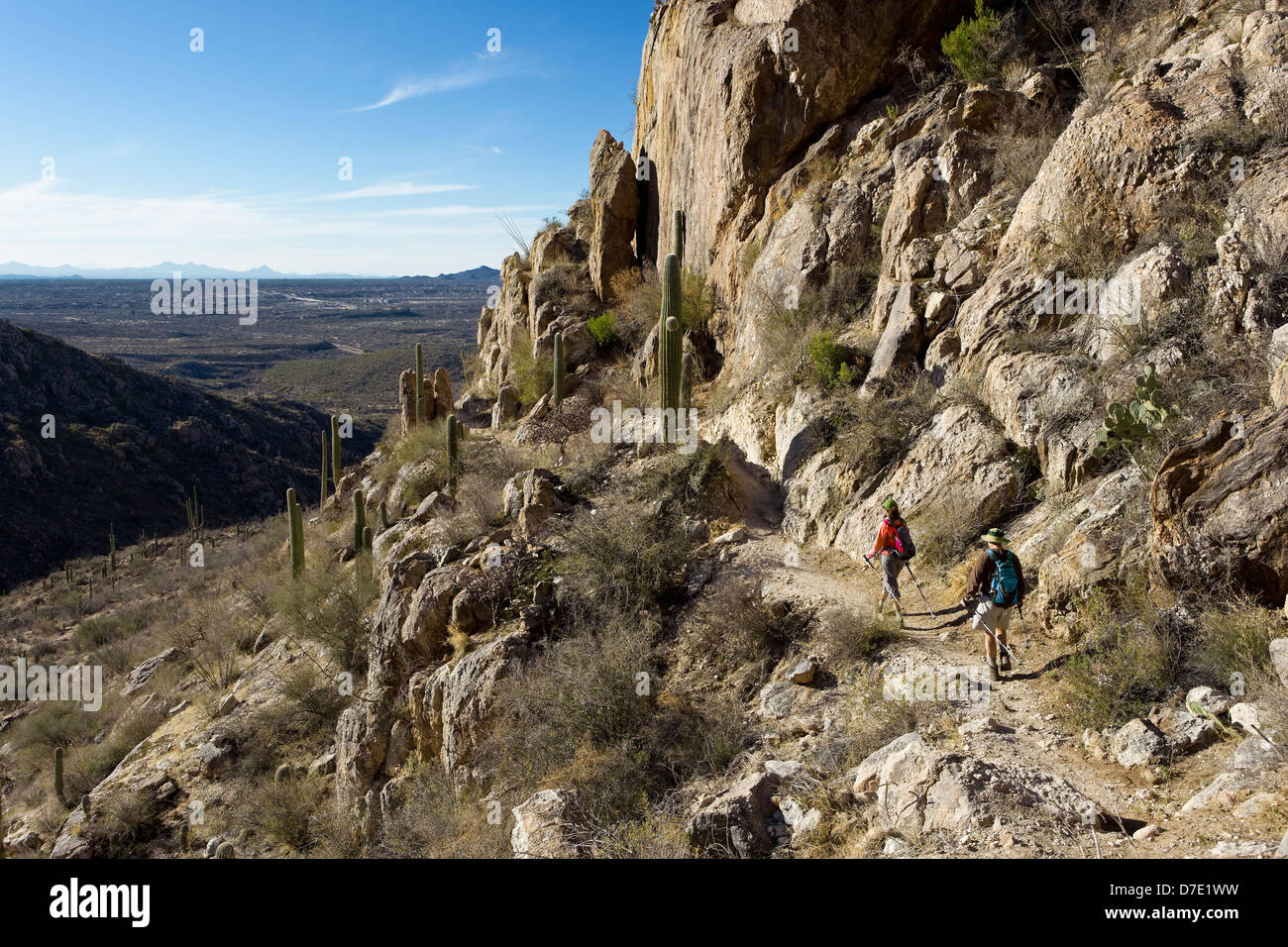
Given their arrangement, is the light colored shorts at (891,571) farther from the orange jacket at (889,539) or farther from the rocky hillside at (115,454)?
the rocky hillside at (115,454)

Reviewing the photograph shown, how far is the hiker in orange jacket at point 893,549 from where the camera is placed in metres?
7.39

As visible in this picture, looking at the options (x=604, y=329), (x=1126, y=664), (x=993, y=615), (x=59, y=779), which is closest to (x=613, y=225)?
(x=604, y=329)

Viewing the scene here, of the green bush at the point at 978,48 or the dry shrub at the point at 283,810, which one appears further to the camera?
the green bush at the point at 978,48

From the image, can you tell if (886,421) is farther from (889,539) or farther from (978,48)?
(978,48)

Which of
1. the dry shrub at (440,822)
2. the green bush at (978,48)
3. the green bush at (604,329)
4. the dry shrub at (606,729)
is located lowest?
the dry shrub at (440,822)

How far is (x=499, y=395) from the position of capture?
755 inches

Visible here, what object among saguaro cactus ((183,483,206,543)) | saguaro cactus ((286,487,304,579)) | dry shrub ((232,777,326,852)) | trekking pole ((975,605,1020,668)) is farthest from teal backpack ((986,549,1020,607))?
saguaro cactus ((183,483,206,543))

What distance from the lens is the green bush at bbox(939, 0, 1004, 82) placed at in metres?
12.4

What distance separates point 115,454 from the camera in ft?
123

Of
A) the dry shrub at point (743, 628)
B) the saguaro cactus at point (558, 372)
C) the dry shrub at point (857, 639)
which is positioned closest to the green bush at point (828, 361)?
the dry shrub at point (743, 628)

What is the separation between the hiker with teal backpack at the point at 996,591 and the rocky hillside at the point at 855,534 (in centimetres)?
32

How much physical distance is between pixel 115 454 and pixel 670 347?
37954mm
